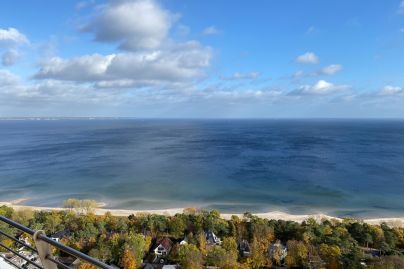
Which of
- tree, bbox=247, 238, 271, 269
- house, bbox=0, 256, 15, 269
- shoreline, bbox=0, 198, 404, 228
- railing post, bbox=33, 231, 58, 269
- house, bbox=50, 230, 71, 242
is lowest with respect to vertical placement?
shoreline, bbox=0, 198, 404, 228

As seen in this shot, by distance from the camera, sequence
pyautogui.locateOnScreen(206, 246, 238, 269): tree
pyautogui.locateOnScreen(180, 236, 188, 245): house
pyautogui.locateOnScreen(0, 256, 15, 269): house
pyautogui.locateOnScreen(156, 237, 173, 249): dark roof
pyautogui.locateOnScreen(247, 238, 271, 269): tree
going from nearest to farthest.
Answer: pyautogui.locateOnScreen(0, 256, 15, 269): house, pyautogui.locateOnScreen(206, 246, 238, 269): tree, pyautogui.locateOnScreen(247, 238, 271, 269): tree, pyautogui.locateOnScreen(180, 236, 188, 245): house, pyautogui.locateOnScreen(156, 237, 173, 249): dark roof

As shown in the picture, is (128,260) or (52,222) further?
(52,222)

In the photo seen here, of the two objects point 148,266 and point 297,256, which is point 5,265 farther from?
point 297,256

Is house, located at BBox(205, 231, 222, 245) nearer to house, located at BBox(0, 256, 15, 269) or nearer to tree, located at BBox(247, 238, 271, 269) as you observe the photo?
tree, located at BBox(247, 238, 271, 269)

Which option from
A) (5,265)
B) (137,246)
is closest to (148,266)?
(137,246)

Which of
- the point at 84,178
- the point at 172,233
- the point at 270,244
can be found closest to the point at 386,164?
the point at 270,244

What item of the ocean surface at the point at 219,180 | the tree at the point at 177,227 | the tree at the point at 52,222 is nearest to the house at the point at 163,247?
the tree at the point at 177,227

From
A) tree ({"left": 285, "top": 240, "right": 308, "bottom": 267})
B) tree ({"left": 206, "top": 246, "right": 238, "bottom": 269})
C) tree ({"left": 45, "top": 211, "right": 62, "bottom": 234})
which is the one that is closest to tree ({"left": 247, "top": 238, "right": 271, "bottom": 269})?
tree ({"left": 206, "top": 246, "right": 238, "bottom": 269})
